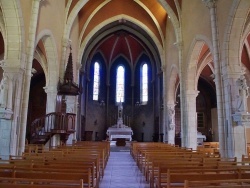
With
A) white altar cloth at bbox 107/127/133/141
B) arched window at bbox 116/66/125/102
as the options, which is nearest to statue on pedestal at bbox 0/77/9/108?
white altar cloth at bbox 107/127/133/141

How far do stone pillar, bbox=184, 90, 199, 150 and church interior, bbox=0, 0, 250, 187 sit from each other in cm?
6

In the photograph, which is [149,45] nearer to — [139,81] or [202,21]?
[139,81]

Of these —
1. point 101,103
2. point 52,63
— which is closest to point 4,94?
point 52,63

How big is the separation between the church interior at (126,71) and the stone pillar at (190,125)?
0.18ft

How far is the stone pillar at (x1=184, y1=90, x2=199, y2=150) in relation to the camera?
1319cm

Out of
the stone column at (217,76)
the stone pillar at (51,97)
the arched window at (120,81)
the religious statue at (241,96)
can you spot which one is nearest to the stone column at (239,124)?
the religious statue at (241,96)

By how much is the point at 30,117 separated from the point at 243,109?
1834 cm

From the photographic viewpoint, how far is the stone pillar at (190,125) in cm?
1319

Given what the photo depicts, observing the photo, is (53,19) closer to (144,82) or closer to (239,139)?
(239,139)

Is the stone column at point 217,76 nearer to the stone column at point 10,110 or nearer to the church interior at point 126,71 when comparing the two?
the church interior at point 126,71

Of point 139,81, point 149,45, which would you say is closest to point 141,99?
point 139,81

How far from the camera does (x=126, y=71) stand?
2883cm

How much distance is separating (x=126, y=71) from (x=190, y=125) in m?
16.6

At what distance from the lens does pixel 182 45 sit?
47.7 feet
